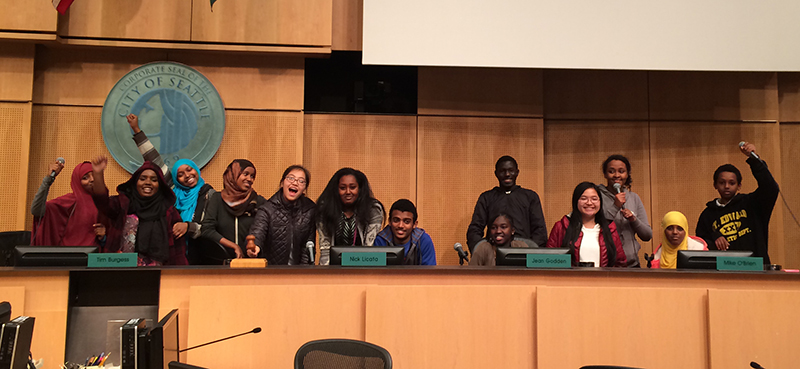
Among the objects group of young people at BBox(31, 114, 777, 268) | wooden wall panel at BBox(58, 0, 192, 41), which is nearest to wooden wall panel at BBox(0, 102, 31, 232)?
wooden wall panel at BBox(58, 0, 192, 41)

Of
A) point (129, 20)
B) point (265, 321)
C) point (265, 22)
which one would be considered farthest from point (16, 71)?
point (265, 321)

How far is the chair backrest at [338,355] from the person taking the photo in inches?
80.1

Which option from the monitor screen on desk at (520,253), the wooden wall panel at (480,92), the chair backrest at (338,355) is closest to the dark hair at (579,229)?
the monitor screen on desk at (520,253)

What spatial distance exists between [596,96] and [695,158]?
3.53 feet

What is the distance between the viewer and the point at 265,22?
5.14m

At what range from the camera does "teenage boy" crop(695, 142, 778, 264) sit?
12.5 feet

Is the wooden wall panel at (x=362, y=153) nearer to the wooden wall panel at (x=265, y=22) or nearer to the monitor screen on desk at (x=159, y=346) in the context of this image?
the wooden wall panel at (x=265, y=22)

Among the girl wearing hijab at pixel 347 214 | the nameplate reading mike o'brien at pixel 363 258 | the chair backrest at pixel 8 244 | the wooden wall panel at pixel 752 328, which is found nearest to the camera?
the wooden wall panel at pixel 752 328

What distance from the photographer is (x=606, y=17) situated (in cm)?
492

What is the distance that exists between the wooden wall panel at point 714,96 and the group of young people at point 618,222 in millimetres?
1810

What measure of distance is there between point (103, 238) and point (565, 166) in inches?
155

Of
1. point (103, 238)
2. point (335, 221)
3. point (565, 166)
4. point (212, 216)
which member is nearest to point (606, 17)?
point (565, 166)

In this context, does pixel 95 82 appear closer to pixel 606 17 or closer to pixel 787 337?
pixel 606 17

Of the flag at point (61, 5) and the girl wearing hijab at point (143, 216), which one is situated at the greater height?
the flag at point (61, 5)
